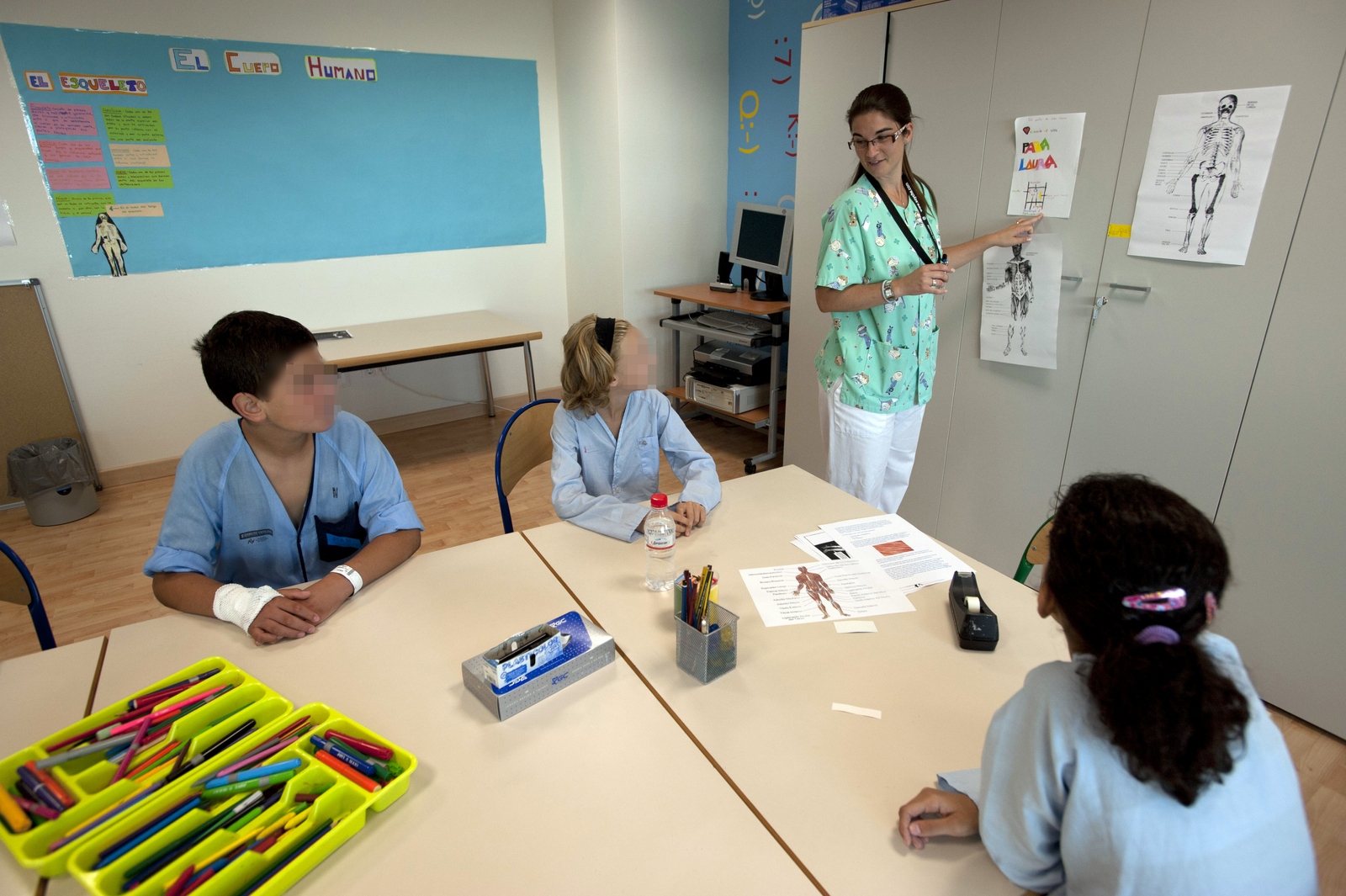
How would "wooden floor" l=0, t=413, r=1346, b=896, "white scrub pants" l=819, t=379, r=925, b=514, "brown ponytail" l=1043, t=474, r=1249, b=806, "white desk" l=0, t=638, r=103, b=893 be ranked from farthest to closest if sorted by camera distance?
"white scrub pants" l=819, t=379, r=925, b=514 < "wooden floor" l=0, t=413, r=1346, b=896 < "white desk" l=0, t=638, r=103, b=893 < "brown ponytail" l=1043, t=474, r=1249, b=806

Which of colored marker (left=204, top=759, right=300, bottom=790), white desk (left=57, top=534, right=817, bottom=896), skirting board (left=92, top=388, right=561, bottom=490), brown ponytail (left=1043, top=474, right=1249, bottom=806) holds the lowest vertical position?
skirting board (left=92, top=388, right=561, bottom=490)

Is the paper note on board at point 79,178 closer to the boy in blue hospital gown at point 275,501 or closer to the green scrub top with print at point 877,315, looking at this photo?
the boy in blue hospital gown at point 275,501

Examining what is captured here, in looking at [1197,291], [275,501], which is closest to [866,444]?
[1197,291]

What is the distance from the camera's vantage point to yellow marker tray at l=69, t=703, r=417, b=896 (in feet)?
2.57

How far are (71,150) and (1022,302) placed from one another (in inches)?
167

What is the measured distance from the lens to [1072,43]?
2.11 meters

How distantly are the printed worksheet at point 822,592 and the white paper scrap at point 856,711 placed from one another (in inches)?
8.6

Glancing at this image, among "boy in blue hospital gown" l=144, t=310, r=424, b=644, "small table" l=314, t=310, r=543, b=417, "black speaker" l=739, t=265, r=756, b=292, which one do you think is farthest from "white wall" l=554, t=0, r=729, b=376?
"boy in blue hospital gown" l=144, t=310, r=424, b=644

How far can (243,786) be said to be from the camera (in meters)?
0.89

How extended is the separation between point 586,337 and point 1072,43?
1762 mm

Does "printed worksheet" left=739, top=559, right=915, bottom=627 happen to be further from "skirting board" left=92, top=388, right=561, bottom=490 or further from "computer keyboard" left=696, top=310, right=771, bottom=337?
"skirting board" left=92, top=388, right=561, bottom=490

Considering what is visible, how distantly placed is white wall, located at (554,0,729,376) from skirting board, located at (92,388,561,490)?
854 mm

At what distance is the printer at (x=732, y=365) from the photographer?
13.1 ft

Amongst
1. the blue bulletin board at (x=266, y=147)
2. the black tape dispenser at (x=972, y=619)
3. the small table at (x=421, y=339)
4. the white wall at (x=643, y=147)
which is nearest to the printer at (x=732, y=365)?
the white wall at (x=643, y=147)
